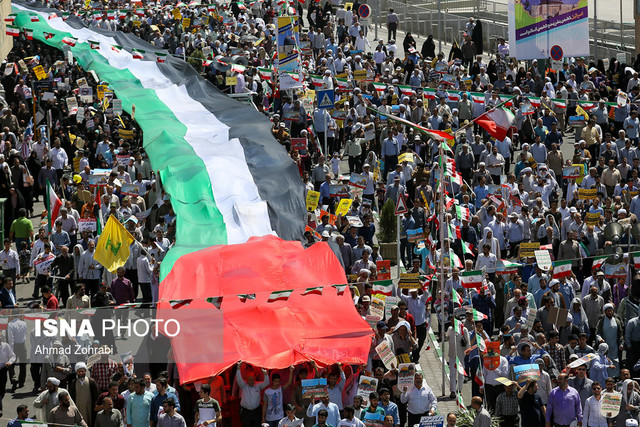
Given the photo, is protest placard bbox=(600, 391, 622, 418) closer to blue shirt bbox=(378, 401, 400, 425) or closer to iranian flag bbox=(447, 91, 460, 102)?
blue shirt bbox=(378, 401, 400, 425)

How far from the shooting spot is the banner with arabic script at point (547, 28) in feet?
122

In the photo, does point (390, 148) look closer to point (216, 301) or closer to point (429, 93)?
point (429, 93)

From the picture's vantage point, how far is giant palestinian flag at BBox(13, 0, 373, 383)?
2038 cm

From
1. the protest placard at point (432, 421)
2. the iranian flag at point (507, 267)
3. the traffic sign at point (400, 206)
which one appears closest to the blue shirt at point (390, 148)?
the traffic sign at point (400, 206)

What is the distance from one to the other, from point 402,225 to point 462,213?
6.09ft

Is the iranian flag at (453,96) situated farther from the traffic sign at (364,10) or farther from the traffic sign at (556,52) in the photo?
the traffic sign at (364,10)

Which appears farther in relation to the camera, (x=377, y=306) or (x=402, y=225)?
(x=402, y=225)

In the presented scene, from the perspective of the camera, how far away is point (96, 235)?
1049 inches

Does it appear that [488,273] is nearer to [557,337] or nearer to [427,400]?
[557,337]

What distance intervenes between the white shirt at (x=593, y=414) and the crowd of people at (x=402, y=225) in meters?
0.03

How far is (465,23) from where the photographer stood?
4978 centimetres

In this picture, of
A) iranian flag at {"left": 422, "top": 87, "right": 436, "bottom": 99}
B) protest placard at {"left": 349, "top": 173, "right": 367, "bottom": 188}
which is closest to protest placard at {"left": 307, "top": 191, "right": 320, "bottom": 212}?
protest placard at {"left": 349, "top": 173, "right": 367, "bottom": 188}

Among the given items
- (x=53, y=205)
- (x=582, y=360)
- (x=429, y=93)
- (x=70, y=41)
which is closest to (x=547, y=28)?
(x=429, y=93)

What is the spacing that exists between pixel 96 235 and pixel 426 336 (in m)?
7.33
